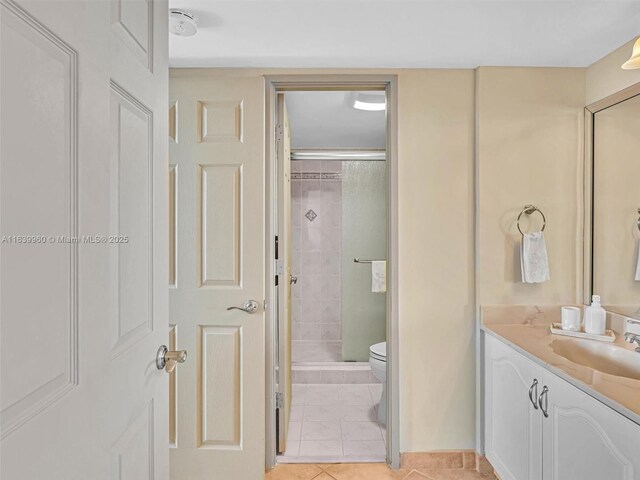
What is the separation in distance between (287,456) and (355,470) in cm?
42

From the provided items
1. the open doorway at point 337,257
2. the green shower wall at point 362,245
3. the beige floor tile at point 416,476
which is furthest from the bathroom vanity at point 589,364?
the green shower wall at point 362,245

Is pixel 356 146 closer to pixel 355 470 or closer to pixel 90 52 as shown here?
pixel 355 470

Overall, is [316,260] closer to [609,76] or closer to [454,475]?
[454,475]

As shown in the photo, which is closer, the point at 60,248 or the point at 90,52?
the point at 60,248

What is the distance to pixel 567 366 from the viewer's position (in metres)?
1.55

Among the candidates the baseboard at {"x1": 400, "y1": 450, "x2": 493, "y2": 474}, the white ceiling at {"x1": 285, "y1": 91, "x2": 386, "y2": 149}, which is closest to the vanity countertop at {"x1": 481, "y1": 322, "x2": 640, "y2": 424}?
the baseboard at {"x1": 400, "y1": 450, "x2": 493, "y2": 474}

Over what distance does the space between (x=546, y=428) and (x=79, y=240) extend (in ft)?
5.81

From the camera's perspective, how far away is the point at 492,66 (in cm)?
225

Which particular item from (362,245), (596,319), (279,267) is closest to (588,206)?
(596,319)

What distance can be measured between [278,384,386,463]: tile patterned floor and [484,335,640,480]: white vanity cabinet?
2.46 feet

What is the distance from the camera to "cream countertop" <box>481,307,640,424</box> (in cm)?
126

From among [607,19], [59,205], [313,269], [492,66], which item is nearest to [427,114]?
[492,66]

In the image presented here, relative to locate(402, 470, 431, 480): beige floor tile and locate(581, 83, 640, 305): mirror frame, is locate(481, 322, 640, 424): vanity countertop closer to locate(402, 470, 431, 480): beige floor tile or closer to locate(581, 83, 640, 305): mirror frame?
locate(581, 83, 640, 305): mirror frame

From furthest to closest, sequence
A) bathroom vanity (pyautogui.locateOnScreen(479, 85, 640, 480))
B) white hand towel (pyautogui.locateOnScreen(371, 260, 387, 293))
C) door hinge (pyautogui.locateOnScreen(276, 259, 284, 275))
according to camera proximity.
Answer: white hand towel (pyautogui.locateOnScreen(371, 260, 387, 293)) < door hinge (pyautogui.locateOnScreen(276, 259, 284, 275)) < bathroom vanity (pyautogui.locateOnScreen(479, 85, 640, 480))
